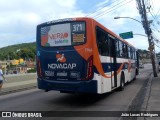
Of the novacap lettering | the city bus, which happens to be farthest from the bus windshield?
the novacap lettering

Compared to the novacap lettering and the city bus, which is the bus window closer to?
the city bus

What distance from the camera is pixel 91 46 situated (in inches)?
430

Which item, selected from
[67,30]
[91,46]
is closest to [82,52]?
[91,46]

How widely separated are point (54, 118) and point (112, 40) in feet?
21.4

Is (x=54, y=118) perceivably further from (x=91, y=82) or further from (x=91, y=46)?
(x=91, y=46)

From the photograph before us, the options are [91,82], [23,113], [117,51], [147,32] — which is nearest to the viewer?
[23,113]

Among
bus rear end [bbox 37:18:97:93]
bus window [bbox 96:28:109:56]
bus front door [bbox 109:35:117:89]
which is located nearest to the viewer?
bus rear end [bbox 37:18:97:93]

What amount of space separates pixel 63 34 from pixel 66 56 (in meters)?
0.87

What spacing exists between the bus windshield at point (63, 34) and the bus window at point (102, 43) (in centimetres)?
78

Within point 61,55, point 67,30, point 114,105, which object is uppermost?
point 67,30

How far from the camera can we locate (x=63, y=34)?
452 inches

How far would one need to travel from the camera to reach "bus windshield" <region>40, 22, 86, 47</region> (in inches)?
440

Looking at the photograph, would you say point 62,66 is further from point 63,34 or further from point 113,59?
point 113,59

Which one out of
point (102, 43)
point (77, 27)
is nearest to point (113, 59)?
point (102, 43)
